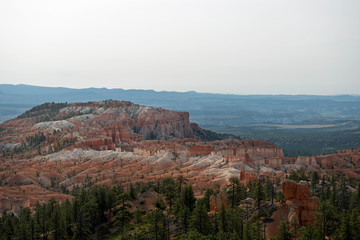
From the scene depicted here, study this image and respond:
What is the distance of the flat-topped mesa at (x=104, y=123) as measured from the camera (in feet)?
407

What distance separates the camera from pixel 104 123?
146250mm

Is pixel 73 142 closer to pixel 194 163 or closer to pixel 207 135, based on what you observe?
pixel 194 163

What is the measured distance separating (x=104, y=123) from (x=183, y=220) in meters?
111

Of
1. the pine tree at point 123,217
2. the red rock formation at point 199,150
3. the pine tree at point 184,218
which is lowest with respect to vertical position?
the red rock formation at point 199,150

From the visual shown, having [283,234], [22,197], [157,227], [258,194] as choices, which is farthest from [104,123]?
[283,234]

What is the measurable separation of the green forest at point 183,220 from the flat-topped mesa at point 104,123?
226ft

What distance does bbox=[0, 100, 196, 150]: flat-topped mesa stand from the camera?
124125mm

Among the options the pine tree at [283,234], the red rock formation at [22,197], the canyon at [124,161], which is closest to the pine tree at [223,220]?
the pine tree at [283,234]

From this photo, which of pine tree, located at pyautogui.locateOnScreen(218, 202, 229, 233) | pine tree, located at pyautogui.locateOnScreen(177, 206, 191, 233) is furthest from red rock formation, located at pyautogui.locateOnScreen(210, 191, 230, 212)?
pine tree, located at pyautogui.locateOnScreen(218, 202, 229, 233)

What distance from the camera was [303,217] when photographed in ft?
123

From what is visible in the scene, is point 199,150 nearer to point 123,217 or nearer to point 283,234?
point 123,217

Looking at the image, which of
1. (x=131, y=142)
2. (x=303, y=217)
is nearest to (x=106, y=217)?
(x=303, y=217)

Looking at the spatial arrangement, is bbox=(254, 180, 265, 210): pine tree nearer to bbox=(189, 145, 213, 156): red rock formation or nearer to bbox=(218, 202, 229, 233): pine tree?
bbox=(218, 202, 229, 233): pine tree

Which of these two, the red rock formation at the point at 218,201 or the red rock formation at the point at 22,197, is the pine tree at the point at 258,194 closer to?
the red rock formation at the point at 218,201
